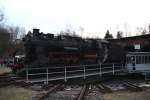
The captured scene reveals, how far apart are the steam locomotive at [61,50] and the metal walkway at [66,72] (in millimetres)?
444

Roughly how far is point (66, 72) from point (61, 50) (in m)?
1.82

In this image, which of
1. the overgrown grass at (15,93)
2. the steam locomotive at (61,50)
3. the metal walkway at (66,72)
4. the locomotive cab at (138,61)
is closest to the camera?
the overgrown grass at (15,93)

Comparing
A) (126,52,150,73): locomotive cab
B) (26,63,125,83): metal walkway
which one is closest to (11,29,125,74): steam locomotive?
(26,63,125,83): metal walkway

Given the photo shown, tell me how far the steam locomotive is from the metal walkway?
44cm

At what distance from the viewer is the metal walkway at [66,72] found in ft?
62.7

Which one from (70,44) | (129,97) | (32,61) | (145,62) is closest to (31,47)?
(32,61)

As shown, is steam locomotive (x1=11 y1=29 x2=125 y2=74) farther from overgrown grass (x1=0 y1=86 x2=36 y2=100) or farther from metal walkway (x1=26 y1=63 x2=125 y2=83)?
overgrown grass (x1=0 y1=86 x2=36 y2=100)

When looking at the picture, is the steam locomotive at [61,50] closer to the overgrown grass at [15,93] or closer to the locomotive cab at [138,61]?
the overgrown grass at [15,93]

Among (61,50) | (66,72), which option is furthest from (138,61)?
(61,50)

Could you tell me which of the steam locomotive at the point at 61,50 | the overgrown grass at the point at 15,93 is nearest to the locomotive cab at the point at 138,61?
the steam locomotive at the point at 61,50

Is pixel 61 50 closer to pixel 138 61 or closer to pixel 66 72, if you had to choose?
pixel 66 72

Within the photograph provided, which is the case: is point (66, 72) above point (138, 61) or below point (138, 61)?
below

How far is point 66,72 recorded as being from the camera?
21.9 metres

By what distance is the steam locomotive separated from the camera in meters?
20.0
